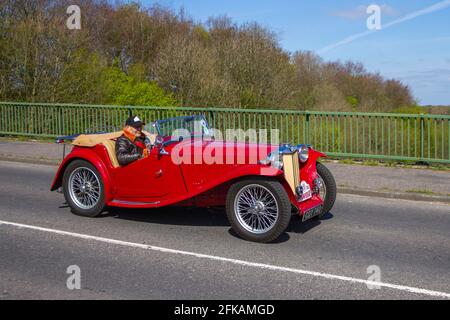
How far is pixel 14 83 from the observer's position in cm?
2208

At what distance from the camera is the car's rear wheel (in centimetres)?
658

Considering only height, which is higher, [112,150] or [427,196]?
[112,150]

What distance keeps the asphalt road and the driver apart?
3.06 feet

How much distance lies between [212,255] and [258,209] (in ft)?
2.77

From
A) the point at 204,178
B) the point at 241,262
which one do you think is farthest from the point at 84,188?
the point at 241,262

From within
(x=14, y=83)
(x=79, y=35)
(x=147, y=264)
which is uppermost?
(x=79, y=35)

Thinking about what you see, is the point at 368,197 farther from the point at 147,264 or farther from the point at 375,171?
the point at 147,264

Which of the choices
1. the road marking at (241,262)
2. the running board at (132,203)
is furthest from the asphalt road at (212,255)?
the running board at (132,203)

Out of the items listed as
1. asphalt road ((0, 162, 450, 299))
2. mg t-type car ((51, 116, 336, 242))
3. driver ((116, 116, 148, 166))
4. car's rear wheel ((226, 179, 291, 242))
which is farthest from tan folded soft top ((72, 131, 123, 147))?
car's rear wheel ((226, 179, 291, 242))

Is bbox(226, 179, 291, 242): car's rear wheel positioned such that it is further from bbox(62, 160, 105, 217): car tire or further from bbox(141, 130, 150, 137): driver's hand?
bbox(62, 160, 105, 217): car tire

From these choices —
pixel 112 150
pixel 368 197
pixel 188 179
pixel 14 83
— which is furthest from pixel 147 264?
pixel 14 83

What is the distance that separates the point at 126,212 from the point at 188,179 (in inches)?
67.7

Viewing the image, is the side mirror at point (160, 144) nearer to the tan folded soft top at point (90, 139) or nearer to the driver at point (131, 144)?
the driver at point (131, 144)

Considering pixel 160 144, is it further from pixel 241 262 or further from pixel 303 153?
pixel 241 262
